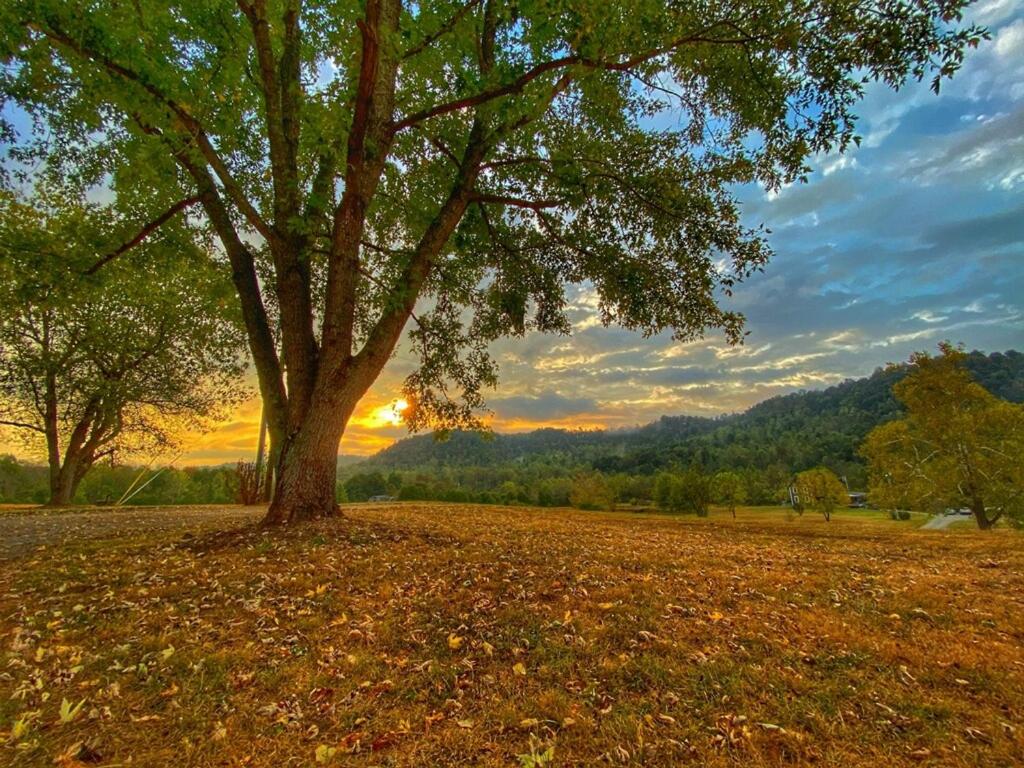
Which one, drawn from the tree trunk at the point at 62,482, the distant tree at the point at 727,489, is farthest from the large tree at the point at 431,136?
the distant tree at the point at 727,489

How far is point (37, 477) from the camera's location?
5322 cm

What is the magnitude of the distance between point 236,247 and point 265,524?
18.1ft

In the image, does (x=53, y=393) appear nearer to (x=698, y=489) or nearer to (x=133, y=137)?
(x=133, y=137)

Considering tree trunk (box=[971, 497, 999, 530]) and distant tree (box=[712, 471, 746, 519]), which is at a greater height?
tree trunk (box=[971, 497, 999, 530])

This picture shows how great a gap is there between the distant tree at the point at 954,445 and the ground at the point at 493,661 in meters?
23.9

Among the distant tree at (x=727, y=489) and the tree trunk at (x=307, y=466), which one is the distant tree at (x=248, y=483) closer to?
the tree trunk at (x=307, y=466)

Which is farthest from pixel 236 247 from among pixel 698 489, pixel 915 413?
pixel 698 489

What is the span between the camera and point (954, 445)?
81.9ft

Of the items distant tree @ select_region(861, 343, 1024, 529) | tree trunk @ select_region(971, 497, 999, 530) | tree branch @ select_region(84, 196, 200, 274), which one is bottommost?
tree trunk @ select_region(971, 497, 999, 530)

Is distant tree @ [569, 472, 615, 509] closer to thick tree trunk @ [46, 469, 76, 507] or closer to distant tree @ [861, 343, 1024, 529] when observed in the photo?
distant tree @ [861, 343, 1024, 529]

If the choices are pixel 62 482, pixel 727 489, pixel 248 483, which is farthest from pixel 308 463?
pixel 727 489

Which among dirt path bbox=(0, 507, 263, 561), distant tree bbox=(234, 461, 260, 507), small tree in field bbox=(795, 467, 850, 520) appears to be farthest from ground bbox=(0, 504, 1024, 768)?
small tree in field bbox=(795, 467, 850, 520)

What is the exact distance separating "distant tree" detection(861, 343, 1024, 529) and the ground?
2390 cm

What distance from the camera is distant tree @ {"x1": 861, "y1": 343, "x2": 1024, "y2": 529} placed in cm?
2366
